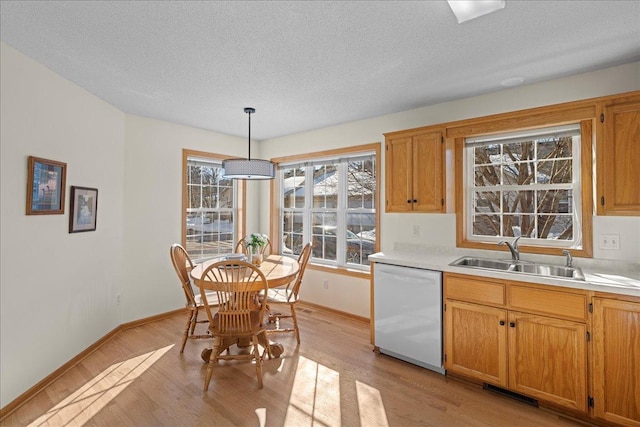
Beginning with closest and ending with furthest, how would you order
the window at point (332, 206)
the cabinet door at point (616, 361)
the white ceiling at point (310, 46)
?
the white ceiling at point (310, 46) < the cabinet door at point (616, 361) < the window at point (332, 206)

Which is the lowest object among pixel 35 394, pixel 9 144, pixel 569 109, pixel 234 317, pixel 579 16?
pixel 35 394

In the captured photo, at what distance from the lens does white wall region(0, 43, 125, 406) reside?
2.14m

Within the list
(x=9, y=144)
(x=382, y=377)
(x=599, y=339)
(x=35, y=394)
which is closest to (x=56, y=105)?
(x=9, y=144)

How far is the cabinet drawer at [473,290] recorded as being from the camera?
2318 mm

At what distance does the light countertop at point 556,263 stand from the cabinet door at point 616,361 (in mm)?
105

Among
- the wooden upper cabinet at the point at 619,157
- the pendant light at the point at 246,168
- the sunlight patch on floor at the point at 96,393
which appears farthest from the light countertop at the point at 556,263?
the sunlight patch on floor at the point at 96,393

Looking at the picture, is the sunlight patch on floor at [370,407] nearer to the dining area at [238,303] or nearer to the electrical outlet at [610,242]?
the dining area at [238,303]

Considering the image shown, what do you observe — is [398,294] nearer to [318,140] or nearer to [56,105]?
[318,140]

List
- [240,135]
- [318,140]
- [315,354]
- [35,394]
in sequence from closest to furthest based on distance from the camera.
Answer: [35,394] → [315,354] → [318,140] → [240,135]

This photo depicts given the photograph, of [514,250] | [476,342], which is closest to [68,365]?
[476,342]

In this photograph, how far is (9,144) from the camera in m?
2.14

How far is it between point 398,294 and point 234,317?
146cm

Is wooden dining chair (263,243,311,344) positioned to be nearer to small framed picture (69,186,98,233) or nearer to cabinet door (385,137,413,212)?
cabinet door (385,137,413,212)

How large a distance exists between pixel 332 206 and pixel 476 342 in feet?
8.06
